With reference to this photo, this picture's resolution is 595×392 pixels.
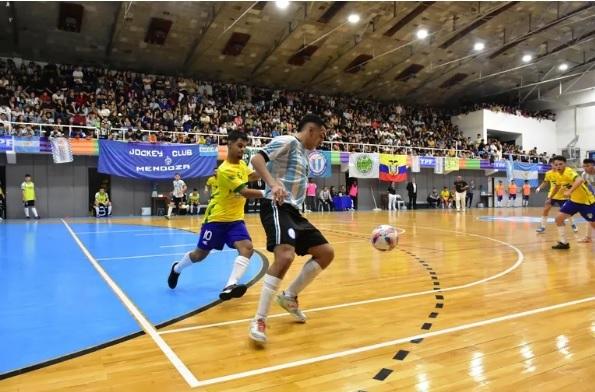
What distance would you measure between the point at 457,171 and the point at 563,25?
11.0m

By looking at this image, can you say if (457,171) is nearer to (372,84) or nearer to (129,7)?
(372,84)

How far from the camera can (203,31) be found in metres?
22.1

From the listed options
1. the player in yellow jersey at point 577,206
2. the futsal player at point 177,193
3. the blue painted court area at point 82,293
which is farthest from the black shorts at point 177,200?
the player in yellow jersey at point 577,206

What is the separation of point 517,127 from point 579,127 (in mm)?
5435

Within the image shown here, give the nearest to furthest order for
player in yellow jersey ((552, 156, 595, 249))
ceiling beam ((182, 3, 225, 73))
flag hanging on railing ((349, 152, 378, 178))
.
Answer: player in yellow jersey ((552, 156, 595, 249)) → ceiling beam ((182, 3, 225, 73)) → flag hanging on railing ((349, 152, 378, 178))

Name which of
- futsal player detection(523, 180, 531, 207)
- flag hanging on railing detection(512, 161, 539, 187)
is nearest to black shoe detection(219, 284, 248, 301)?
flag hanging on railing detection(512, 161, 539, 187)

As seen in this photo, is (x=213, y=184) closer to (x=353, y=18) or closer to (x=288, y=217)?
(x=288, y=217)

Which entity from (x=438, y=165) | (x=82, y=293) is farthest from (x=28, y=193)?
(x=438, y=165)

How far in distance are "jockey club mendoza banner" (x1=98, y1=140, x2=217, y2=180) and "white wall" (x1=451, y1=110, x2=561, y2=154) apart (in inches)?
904

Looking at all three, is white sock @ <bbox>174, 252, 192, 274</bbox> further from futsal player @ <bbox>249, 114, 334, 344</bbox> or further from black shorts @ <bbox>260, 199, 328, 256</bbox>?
black shorts @ <bbox>260, 199, 328, 256</bbox>

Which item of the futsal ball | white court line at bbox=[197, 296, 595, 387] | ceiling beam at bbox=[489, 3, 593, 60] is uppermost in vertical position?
ceiling beam at bbox=[489, 3, 593, 60]

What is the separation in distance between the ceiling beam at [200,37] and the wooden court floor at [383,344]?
17.9m

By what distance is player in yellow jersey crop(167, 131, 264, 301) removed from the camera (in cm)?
473

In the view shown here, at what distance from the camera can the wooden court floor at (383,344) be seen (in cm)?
268
